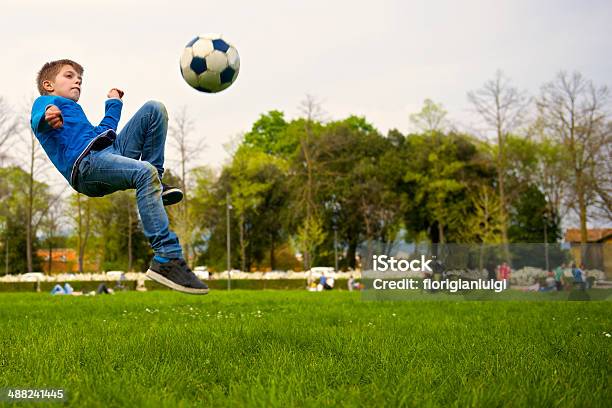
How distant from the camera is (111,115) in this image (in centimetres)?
559

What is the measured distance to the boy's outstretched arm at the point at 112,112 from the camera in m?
5.48

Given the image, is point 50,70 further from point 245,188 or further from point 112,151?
point 245,188

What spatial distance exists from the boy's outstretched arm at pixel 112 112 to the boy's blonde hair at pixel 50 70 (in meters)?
0.34

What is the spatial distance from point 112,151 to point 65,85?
74cm

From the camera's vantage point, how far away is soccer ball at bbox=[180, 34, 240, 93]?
19.9ft

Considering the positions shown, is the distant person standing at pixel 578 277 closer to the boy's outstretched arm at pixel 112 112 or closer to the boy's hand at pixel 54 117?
the boy's outstretched arm at pixel 112 112

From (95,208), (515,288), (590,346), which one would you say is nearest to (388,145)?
(95,208)

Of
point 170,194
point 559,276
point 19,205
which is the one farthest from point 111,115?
point 19,205

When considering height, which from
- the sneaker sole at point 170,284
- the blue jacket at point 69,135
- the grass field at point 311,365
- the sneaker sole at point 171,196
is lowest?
the grass field at point 311,365

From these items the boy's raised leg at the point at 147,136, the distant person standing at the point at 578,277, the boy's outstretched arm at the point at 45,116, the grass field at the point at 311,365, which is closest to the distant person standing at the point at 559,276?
the distant person standing at the point at 578,277

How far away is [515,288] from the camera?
21891mm

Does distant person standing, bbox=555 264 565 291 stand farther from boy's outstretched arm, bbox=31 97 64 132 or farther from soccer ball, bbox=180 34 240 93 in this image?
boy's outstretched arm, bbox=31 97 64 132

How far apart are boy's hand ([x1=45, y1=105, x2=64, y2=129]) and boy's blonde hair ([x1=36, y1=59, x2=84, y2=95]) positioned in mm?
605

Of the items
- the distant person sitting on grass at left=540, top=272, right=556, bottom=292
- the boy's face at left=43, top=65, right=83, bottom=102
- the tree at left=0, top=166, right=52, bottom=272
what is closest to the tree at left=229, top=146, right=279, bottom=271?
the tree at left=0, top=166, right=52, bottom=272
